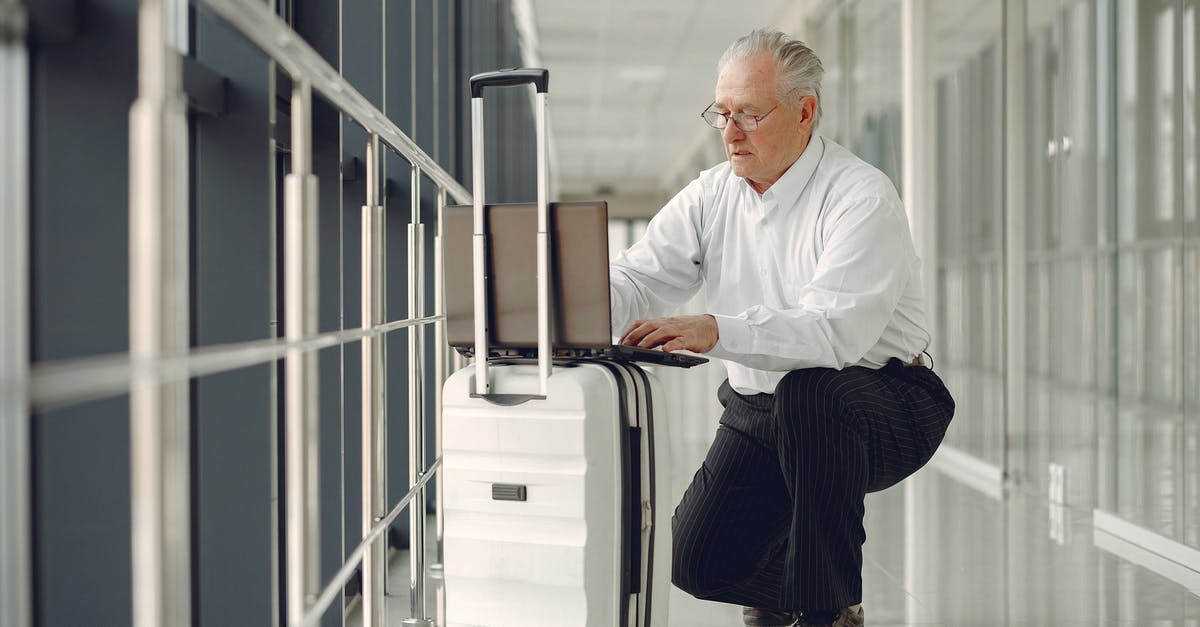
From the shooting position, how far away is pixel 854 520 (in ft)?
5.93

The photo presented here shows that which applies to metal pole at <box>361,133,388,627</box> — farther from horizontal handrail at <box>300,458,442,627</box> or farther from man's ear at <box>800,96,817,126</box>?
man's ear at <box>800,96,817,126</box>

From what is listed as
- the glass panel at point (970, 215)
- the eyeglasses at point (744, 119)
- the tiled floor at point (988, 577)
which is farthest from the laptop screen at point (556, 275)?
the glass panel at point (970, 215)

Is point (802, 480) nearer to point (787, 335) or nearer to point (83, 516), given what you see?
point (787, 335)

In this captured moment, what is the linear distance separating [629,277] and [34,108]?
4.38ft

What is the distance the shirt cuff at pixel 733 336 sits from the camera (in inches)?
67.8

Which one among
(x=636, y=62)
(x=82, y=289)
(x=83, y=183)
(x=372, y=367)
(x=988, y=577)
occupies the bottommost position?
(x=988, y=577)

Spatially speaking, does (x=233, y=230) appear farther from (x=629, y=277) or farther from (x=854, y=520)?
(x=854, y=520)

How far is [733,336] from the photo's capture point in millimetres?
1721

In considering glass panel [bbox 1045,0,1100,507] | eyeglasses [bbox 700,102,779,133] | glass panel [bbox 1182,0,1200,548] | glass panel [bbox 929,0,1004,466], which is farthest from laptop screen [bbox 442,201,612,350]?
glass panel [bbox 929,0,1004,466]

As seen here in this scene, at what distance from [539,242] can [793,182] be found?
853mm

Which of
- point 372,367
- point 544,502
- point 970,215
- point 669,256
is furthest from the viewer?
point 970,215

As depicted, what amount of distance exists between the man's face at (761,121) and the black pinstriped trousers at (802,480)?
469 mm

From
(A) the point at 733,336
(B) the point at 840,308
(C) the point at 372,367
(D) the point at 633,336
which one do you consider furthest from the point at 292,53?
(B) the point at 840,308

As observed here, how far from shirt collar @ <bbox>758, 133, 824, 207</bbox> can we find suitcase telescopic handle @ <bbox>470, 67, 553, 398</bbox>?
0.78m
